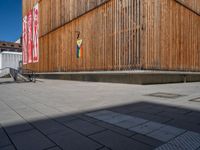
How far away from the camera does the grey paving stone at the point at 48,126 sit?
7.93 feet

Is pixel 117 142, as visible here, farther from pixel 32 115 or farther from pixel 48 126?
pixel 32 115

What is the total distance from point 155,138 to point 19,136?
1695 mm

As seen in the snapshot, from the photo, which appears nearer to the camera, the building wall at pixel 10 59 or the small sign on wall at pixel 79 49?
the small sign on wall at pixel 79 49

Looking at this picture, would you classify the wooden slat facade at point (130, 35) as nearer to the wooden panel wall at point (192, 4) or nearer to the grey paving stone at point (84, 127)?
the wooden panel wall at point (192, 4)

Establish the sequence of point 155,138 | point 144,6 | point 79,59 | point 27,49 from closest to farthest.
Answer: point 155,138 < point 144,6 < point 79,59 < point 27,49

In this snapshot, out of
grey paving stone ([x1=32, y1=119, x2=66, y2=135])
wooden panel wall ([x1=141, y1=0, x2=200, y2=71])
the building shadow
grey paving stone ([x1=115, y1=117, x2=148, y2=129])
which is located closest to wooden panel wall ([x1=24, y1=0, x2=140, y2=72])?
wooden panel wall ([x1=141, y1=0, x2=200, y2=71])

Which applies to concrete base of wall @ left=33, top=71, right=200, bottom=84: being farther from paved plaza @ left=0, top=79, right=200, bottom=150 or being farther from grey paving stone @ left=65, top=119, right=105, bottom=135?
grey paving stone @ left=65, top=119, right=105, bottom=135

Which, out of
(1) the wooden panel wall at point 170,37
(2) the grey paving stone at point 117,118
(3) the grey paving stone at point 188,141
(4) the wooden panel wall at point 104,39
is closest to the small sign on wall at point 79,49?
(4) the wooden panel wall at point 104,39

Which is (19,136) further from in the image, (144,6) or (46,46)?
(46,46)

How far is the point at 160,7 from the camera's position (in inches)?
367

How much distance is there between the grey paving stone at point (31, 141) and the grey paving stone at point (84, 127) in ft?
1.58

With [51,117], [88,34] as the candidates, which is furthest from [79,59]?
[51,117]

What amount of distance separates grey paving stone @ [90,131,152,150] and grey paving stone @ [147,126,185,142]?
311 millimetres

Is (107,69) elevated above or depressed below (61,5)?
below
